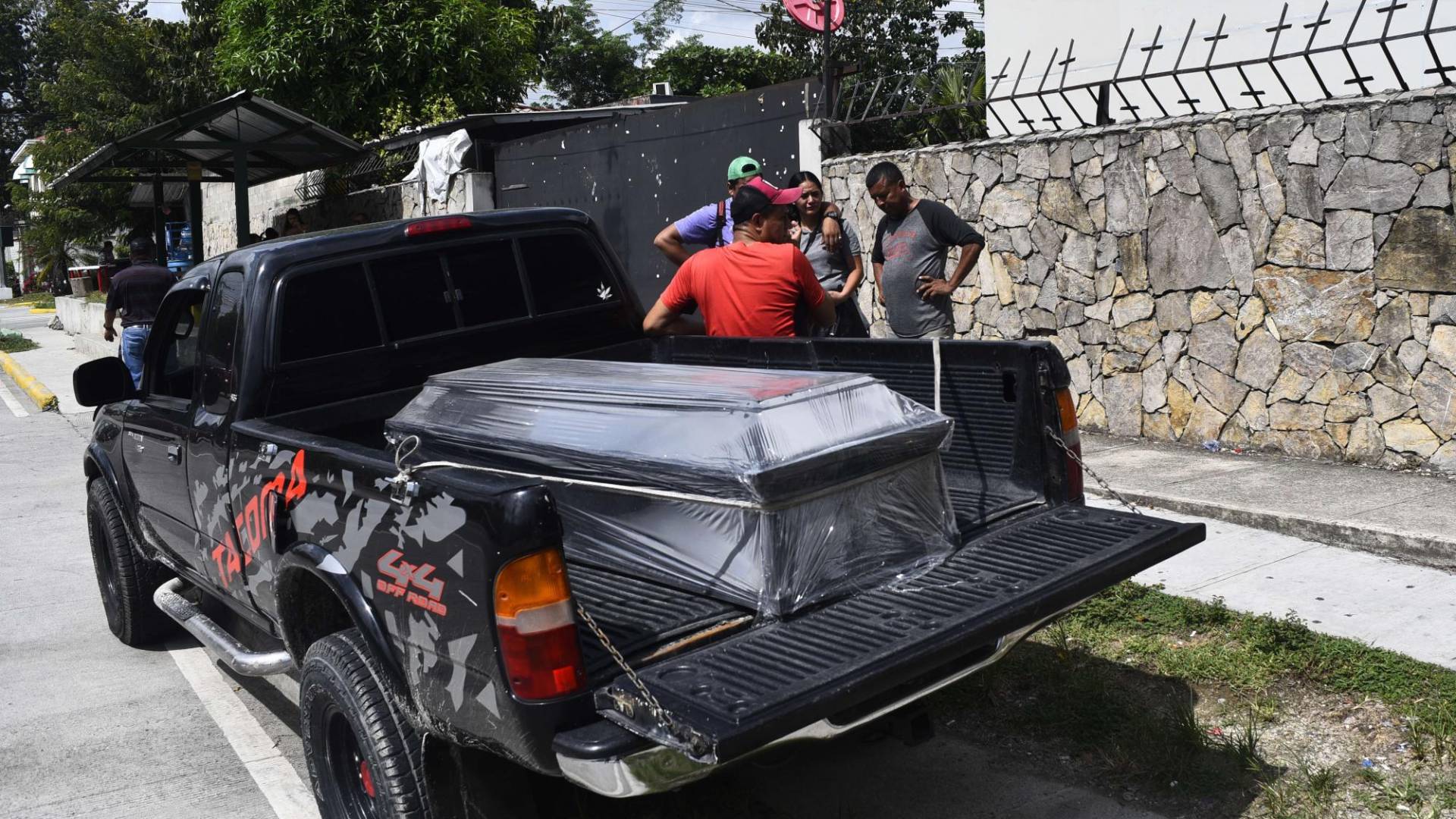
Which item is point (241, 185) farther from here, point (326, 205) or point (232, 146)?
point (326, 205)

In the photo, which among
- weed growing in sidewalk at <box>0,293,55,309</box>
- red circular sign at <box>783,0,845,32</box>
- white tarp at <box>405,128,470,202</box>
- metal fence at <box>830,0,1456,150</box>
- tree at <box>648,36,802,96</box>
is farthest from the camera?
tree at <box>648,36,802,96</box>

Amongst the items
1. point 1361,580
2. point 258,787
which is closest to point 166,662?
point 258,787

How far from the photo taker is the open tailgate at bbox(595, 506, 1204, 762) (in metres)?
2.75

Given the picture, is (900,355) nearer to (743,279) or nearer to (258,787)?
(743,279)

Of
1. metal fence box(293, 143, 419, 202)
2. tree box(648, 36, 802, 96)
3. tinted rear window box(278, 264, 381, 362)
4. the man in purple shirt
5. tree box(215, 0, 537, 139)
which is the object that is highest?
tree box(648, 36, 802, 96)

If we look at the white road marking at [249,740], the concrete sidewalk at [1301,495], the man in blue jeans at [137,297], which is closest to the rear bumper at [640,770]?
the white road marking at [249,740]

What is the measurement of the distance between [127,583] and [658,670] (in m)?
3.76

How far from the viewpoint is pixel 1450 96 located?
6.59 metres

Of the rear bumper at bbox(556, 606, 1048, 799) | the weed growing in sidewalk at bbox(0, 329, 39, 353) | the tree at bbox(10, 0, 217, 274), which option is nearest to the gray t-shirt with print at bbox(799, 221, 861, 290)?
the rear bumper at bbox(556, 606, 1048, 799)

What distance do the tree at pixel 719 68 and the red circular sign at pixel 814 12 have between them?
129ft

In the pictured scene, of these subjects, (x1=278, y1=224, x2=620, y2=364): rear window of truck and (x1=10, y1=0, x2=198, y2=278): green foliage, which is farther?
(x1=10, y1=0, x2=198, y2=278): green foliage

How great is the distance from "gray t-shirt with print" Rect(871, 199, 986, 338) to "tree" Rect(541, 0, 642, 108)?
183ft

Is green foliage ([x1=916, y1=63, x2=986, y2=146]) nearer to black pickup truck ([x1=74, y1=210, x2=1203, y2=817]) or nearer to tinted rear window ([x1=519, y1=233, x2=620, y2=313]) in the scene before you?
tinted rear window ([x1=519, y1=233, x2=620, y2=313])

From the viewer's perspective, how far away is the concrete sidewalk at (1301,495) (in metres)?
5.78
